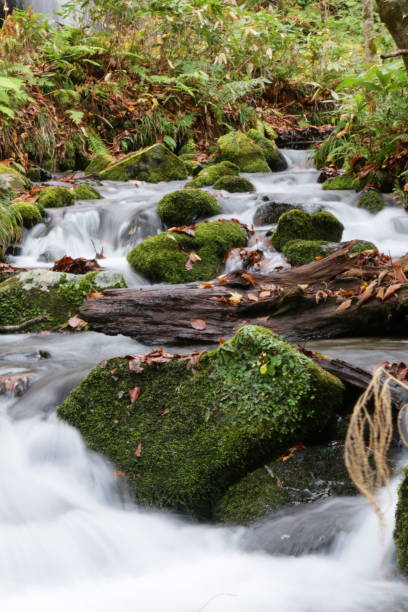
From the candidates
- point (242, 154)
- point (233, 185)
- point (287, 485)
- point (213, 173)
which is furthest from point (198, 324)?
point (242, 154)

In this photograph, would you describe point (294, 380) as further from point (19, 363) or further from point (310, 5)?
point (310, 5)

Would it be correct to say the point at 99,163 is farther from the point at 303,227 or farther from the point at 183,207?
the point at 303,227

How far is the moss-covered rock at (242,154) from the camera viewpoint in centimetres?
1245

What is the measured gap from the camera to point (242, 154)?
41.4ft

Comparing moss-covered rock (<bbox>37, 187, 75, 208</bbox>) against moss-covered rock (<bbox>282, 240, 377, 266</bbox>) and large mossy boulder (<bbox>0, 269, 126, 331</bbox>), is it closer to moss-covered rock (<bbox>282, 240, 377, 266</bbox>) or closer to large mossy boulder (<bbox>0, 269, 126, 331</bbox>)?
large mossy boulder (<bbox>0, 269, 126, 331</bbox>)

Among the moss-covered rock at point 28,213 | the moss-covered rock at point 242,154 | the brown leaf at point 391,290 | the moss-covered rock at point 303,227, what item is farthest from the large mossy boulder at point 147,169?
the brown leaf at point 391,290

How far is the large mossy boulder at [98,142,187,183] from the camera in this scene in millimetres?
11486

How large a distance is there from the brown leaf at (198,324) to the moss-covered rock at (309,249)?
2.20m

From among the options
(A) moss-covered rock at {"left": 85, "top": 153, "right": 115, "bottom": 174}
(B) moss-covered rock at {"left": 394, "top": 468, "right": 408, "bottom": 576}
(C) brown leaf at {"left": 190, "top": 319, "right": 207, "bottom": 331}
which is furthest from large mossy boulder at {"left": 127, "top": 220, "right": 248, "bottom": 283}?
(A) moss-covered rock at {"left": 85, "top": 153, "right": 115, "bottom": 174}

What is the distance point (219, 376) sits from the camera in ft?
11.3

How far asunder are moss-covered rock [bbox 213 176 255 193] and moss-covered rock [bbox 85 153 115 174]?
283 cm

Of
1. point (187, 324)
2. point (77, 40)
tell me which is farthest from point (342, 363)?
point (77, 40)

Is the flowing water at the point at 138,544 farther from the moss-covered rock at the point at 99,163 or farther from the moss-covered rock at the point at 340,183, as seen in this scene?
the moss-covered rock at the point at 99,163

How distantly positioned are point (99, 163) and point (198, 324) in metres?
8.16
